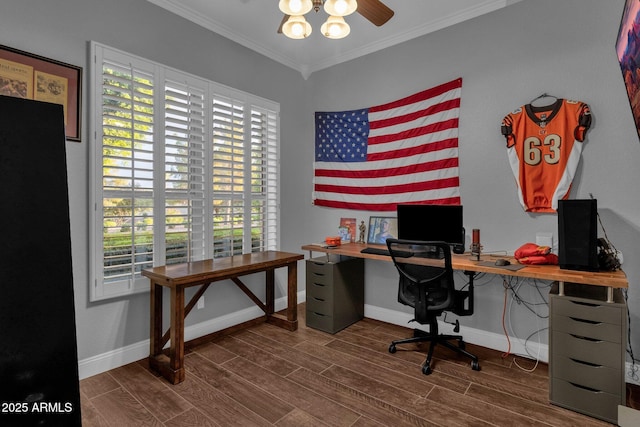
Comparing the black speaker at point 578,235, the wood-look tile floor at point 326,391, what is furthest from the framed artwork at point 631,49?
the wood-look tile floor at point 326,391

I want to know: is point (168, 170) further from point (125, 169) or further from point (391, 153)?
point (391, 153)

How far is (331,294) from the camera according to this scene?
3217mm

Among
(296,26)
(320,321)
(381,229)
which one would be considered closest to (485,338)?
Answer: (381,229)

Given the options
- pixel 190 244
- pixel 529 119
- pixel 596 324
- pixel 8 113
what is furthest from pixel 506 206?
pixel 8 113

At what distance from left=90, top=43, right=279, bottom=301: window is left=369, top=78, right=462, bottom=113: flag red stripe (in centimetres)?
125

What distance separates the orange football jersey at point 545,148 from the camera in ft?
8.19

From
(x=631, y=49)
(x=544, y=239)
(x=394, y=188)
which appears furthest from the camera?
(x=394, y=188)

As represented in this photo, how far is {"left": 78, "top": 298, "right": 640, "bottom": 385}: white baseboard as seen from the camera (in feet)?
7.99

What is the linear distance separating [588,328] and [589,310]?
11 cm

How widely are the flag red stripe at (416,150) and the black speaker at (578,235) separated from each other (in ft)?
3.70

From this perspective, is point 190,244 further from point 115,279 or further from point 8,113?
point 8,113

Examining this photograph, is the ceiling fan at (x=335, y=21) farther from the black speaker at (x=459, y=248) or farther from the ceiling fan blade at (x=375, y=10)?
the black speaker at (x=459, y=248)

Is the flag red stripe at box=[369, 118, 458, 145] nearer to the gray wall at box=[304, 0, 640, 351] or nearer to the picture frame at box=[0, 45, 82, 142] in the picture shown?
the gray wall at box=[304, 0, 640, 351]

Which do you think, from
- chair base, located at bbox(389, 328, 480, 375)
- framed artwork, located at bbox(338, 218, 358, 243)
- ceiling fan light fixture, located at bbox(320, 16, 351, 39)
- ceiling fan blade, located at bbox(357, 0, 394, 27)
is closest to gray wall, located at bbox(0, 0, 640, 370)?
framed artwork, located at bbox(338, 218, 358, 243)
